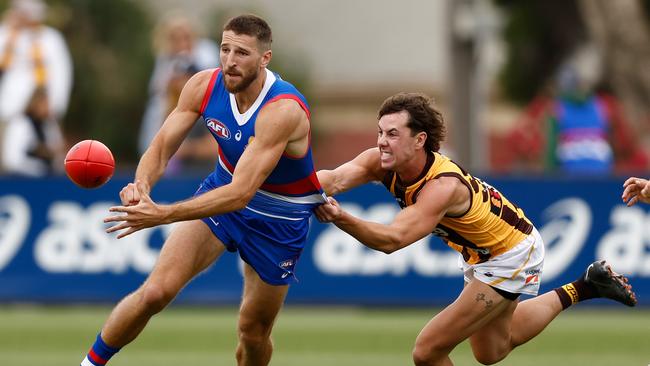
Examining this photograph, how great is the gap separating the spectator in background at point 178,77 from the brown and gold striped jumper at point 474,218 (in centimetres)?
734

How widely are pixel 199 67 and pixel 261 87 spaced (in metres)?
7.45

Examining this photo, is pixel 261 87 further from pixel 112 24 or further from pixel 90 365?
pixel 112 24

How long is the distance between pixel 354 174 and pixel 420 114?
2.28 feet

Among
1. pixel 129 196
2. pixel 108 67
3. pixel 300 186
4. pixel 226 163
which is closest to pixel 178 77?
pixel 226 163

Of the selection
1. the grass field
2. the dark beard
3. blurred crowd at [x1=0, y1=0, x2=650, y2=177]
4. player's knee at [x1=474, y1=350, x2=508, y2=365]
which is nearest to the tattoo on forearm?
player's knee at [x1=474, y1=350, x2=508, y2=365]

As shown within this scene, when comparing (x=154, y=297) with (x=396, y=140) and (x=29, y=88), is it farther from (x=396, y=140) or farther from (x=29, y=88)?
(x=29, y=88)

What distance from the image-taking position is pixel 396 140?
8.82 metres

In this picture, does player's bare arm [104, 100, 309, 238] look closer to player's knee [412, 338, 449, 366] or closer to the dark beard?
the dark beard

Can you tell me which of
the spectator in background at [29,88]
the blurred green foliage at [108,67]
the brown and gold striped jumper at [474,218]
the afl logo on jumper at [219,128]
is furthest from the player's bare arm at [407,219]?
the blurred green foliage at [108,67]

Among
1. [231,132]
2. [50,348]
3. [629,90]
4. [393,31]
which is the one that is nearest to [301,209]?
[231,132]

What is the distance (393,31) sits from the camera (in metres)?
38.0

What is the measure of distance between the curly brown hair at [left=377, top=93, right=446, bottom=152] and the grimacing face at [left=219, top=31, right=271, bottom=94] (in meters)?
0.86

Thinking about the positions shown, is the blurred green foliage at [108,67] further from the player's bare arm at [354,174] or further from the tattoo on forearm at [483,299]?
the tattoo on forearm at [483,299]

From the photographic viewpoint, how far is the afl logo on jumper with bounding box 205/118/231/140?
9.03 meters
